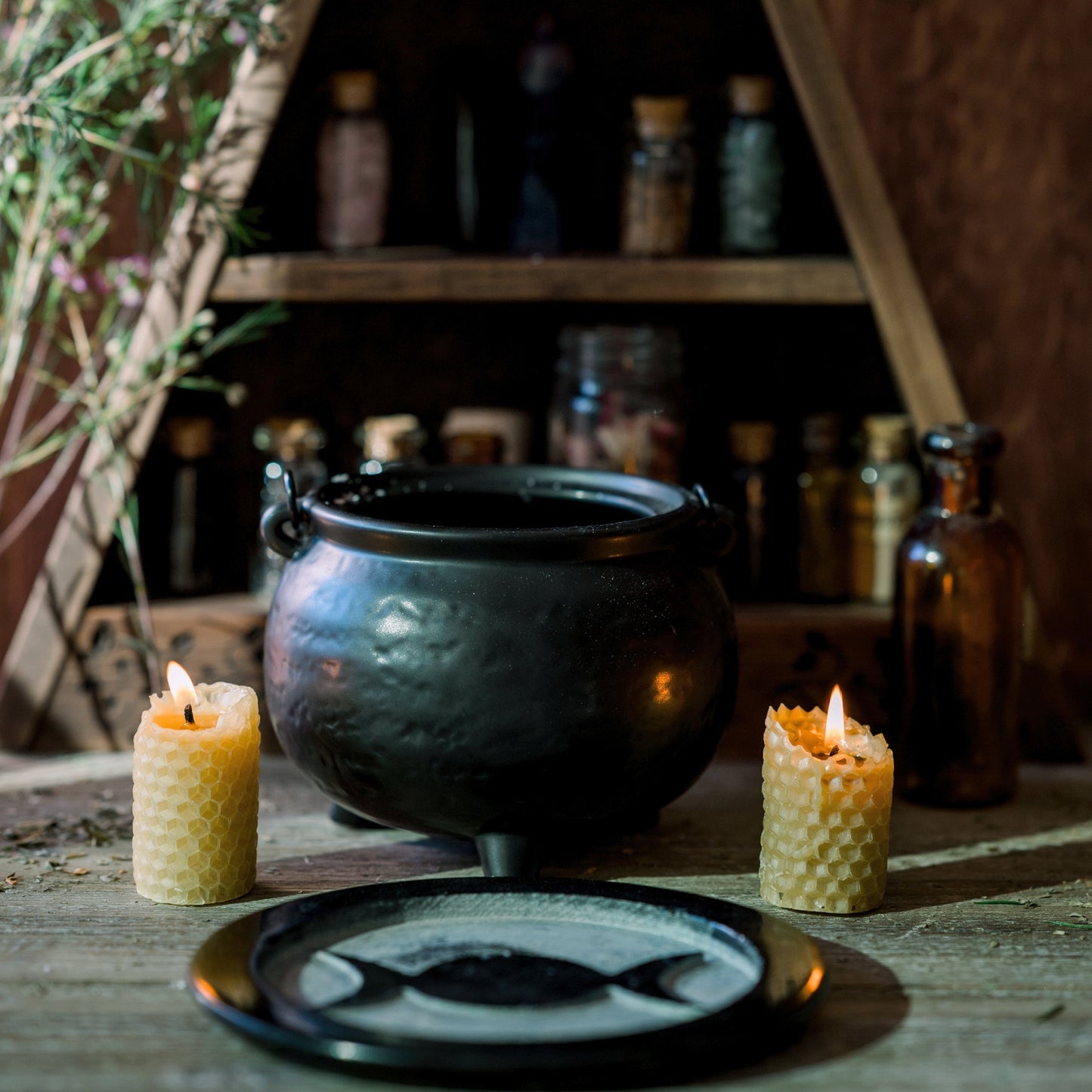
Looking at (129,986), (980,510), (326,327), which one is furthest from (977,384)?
(129,986)

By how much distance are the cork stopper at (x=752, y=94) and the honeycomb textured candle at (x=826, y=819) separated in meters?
0.65

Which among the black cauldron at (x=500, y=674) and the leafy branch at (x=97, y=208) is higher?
the leafy branch at (x=97, y=208)

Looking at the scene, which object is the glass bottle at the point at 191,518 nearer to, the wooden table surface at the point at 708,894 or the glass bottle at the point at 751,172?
the wooden table surface at the point at 708,894

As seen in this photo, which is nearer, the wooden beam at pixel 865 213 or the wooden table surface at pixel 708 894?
the wooden table surface at pixel 708 894

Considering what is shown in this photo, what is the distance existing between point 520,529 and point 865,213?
0.52 metres

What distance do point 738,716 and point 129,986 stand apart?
0.68 metres

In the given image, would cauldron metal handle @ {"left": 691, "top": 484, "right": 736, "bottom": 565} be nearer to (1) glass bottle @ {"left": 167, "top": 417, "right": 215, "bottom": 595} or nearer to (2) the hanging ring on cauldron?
(2) the hanging ring on cauldron

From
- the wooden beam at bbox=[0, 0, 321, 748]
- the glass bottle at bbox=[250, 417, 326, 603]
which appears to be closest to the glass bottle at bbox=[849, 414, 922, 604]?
the glass bottle at bbox=[250, 417, 326, 603]

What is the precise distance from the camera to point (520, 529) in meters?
1.00

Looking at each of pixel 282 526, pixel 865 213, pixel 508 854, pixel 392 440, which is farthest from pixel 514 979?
pixel 865 213

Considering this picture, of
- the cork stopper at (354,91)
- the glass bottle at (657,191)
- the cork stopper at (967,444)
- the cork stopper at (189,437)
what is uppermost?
the cork stopper at (354,91)

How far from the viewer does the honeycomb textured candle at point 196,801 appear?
3.13 ft

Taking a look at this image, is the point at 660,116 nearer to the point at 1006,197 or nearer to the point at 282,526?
the point at 1006,197

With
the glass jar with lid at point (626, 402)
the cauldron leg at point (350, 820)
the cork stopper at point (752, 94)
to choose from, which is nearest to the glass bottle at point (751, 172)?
the cork stopper at point (752, 94)
